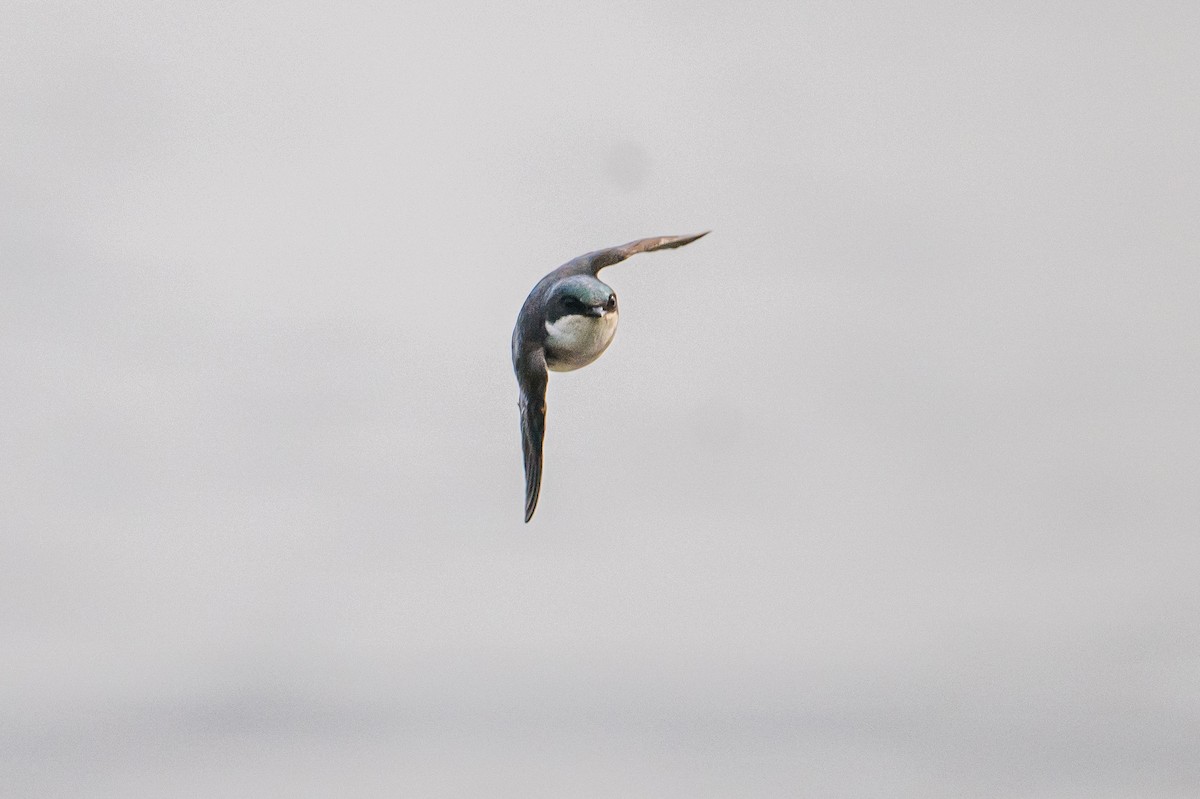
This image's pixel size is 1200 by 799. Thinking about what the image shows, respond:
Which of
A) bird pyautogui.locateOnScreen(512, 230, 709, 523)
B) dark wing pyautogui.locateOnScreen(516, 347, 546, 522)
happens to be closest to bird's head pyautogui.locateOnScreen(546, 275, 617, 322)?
bird pyautogui.locateOnScreen(512, 230, 709, 523)

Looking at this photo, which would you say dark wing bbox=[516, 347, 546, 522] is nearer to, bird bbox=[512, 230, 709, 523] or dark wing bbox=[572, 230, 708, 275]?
bird bbox=[512, 230, 709, 523]

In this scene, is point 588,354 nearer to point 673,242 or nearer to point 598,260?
point 598,260

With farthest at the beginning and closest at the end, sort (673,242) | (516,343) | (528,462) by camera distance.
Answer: (673,242) < (516,343) < (528,462)

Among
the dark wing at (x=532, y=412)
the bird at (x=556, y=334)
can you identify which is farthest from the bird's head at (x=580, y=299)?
the dark wing at (x=532, y=412)

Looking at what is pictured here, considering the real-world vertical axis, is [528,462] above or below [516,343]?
below

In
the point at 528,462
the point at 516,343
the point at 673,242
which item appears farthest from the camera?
the point at 673,242

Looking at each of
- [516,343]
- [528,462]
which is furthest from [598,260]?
[528,462]
